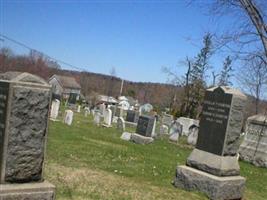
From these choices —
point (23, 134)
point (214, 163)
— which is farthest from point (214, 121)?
point (23, 134)

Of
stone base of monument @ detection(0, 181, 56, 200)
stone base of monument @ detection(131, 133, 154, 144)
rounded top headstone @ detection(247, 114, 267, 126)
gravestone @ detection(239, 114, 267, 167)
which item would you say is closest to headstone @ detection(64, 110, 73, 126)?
stone base of monument @ detection(131, 133, 154, 144)

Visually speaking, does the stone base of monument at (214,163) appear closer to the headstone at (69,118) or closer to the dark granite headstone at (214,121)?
the dark granite headstone at (214,121)

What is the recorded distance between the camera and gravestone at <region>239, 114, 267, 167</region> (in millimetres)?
17391

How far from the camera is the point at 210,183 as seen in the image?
336 inches

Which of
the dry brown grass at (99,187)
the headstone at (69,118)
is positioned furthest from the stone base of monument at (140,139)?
the dry brown grass at (99,187)

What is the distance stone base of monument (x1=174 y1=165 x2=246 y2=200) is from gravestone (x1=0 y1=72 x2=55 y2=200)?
13.9ft

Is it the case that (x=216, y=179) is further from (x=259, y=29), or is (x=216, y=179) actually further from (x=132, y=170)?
(x=259, y=29)

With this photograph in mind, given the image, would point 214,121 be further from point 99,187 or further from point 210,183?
point 99,187

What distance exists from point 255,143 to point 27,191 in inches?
574

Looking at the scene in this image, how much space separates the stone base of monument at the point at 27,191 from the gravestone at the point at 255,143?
44.5ft

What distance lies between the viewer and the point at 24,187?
495cm

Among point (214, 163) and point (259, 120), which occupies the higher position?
point (259, 120)

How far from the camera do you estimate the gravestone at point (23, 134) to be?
4879 millimetres

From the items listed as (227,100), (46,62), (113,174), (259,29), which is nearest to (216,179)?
(227,100)
